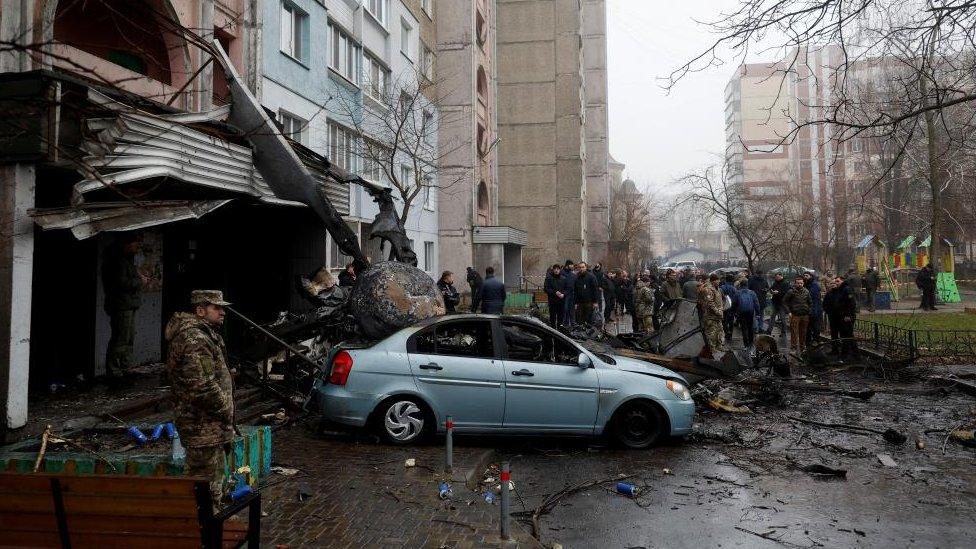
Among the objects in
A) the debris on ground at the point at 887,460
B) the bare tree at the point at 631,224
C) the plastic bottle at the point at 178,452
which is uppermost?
the bare tree at the point at 631,224

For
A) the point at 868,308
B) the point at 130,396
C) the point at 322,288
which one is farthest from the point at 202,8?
the point at 868,308

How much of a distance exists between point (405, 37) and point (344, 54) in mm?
6764

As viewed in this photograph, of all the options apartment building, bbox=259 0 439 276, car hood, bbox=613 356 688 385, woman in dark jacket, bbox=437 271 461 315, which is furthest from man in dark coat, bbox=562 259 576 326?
car hood, bbox=613 356 688 385

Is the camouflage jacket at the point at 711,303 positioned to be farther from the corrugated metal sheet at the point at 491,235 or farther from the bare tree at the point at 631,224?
the bare tree at the point at 631,224

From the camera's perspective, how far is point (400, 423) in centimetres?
746

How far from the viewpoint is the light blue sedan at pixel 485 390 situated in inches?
293

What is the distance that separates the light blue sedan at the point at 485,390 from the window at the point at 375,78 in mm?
17268

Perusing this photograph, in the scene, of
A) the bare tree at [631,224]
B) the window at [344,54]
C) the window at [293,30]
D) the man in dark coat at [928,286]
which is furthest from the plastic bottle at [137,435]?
the bare tree at [631,224]

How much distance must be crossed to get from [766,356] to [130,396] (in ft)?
35.0

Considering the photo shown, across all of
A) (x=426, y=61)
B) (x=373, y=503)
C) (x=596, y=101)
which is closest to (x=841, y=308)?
(x=373, y=503)

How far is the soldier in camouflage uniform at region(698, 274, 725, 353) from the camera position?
1482 cm

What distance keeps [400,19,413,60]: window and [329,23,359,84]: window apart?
4.67m

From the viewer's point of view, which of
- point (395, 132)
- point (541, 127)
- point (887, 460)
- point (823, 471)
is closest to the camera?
point (823, 471)

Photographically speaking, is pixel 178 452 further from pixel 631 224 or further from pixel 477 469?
pixel 631 224
